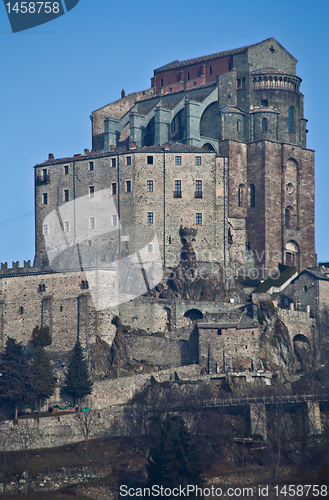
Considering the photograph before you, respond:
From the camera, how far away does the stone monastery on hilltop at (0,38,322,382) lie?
93.1 meters

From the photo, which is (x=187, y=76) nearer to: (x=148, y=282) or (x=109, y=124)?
(x=109, y=124)

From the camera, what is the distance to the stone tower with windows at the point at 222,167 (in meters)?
104

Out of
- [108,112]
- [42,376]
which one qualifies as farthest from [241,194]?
[42,376]

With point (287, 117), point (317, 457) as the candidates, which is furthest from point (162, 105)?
point (317, 457)

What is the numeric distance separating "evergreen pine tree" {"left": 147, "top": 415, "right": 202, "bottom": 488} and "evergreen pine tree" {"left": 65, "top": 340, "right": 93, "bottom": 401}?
31.6ft

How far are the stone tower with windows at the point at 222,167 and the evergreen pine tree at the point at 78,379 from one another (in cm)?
1839

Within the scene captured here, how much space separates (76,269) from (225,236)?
17814mm

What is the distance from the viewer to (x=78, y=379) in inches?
3386

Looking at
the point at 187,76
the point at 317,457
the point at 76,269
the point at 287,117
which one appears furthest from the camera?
the point at 187,76

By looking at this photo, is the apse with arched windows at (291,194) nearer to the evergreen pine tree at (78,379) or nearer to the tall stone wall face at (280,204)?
the tall stone wall face at (280,204)

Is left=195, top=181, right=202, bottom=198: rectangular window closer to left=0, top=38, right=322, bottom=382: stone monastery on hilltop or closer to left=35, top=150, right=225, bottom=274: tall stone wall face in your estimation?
left=35, top=150, right=225, bottom=274: tall stone wall face

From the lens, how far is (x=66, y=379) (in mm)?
87250

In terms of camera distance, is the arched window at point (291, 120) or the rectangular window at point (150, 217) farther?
the arched window at point (291, 120)

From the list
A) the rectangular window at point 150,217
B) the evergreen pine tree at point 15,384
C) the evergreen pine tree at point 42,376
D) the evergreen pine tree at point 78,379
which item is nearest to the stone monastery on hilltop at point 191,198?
the rectangular window at point 150,217
